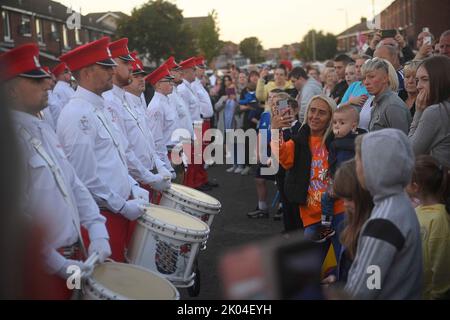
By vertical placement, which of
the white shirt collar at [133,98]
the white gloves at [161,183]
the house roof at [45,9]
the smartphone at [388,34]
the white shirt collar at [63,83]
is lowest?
the white gloves at [161,183]

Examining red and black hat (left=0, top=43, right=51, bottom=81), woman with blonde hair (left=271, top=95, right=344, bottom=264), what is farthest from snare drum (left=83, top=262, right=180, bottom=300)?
woman with blonde hair (left=271, top=95, right=344, bottom=264)

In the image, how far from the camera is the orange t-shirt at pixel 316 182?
17.9 ft

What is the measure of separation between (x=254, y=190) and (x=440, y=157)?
7.03 m

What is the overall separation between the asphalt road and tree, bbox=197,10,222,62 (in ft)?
109

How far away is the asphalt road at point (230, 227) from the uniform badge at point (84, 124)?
1.45m

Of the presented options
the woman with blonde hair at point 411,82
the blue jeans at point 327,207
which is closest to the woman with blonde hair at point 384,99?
the woman with blonde hair at point 411,82

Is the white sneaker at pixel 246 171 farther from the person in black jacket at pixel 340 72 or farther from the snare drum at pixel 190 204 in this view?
the snare drum at pixel 190 204

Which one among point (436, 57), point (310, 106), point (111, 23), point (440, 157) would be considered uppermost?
point (111, 23)

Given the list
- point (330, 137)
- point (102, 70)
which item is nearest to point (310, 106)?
point (330, 137)

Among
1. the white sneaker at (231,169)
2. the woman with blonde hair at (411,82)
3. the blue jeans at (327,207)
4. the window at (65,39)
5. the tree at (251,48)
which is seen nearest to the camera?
the blue jeans at (327,207)

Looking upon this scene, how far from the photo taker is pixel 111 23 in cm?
6081
